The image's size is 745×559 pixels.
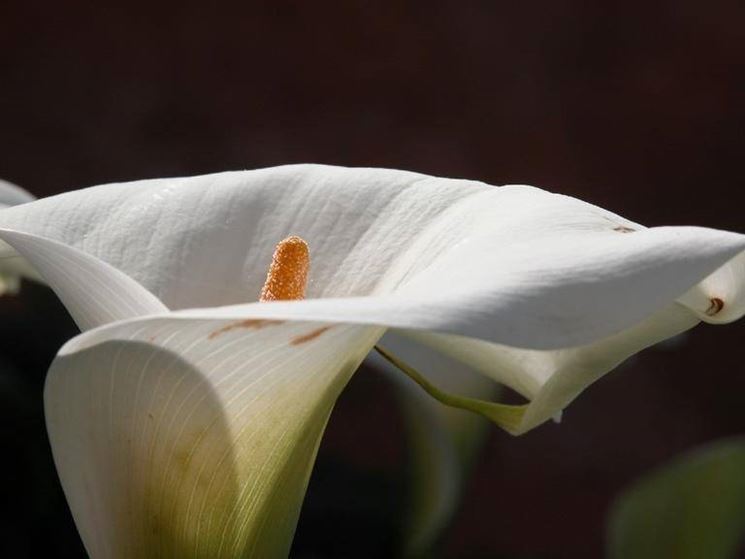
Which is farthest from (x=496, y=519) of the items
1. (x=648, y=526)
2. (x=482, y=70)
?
(x=648, y=526)

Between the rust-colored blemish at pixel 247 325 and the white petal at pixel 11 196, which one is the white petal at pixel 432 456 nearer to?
the white petal at pixel 11 196

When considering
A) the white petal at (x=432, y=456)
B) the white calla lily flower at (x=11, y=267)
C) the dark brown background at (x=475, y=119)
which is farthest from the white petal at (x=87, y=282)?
the dark brown background at (x=475, y=119)

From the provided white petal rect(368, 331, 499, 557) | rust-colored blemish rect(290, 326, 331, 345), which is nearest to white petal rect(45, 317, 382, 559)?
rust-colored blemish rect(290, 326, 331, 345)

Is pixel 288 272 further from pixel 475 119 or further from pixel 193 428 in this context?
pixel 475 119

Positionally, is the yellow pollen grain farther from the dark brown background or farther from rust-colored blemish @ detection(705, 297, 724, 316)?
the dark brown background

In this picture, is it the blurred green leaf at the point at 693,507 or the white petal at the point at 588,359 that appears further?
the blurred green leaf at the point at 693,507

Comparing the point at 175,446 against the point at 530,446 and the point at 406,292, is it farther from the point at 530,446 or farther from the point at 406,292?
the point at 530,446

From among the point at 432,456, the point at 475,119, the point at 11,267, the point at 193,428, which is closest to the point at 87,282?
the point at 193,428
